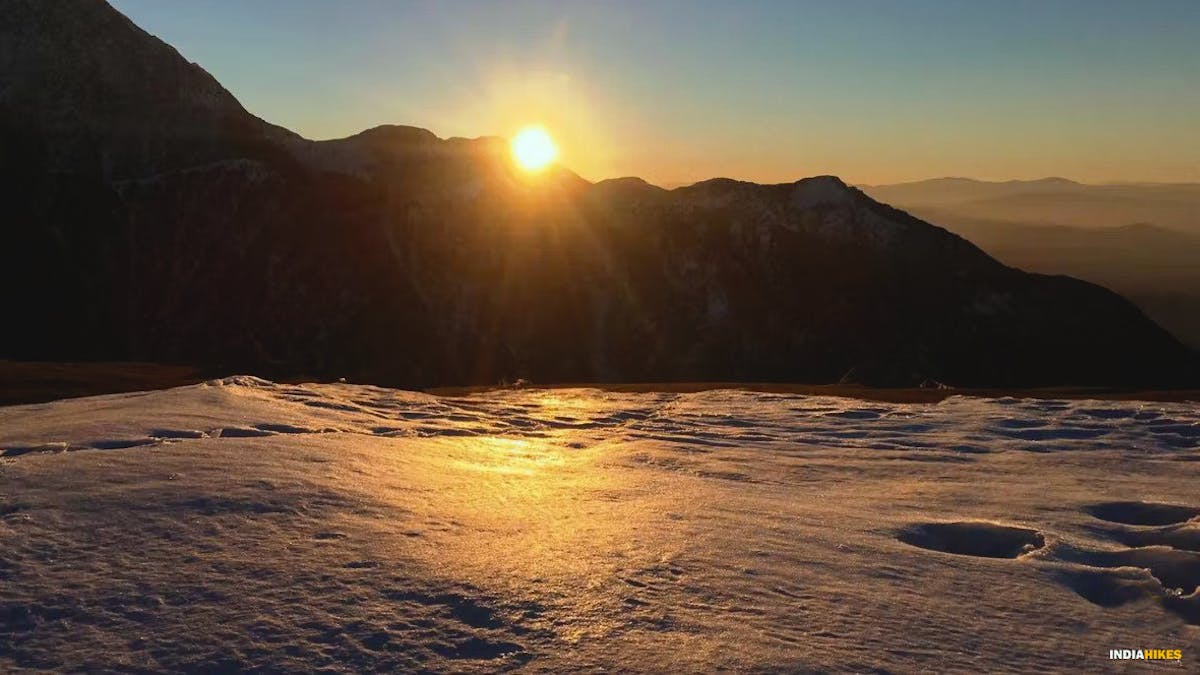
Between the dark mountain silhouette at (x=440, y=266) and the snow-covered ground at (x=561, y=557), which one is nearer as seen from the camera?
the snow-covered ground at (x=561, y=557)

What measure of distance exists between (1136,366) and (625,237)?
45.0 m

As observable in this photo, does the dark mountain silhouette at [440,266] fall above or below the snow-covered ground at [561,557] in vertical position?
above

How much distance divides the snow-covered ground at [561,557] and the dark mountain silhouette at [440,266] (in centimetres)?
6321

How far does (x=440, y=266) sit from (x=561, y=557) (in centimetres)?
7741

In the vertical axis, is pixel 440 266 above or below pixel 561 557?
above

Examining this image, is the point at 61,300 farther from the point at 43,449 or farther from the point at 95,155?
the point at 43,449

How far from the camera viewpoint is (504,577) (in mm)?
6852

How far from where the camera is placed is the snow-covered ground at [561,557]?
19.0 feet

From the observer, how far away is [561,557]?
737 cm

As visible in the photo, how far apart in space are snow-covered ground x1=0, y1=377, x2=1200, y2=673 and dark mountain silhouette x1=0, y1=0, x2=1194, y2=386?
63.2 metres

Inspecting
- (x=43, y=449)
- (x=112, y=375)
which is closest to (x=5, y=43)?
(x=112, y=375)

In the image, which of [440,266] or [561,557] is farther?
[440,266]

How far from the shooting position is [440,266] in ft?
272

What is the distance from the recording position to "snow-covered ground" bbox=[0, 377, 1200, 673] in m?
5.78
